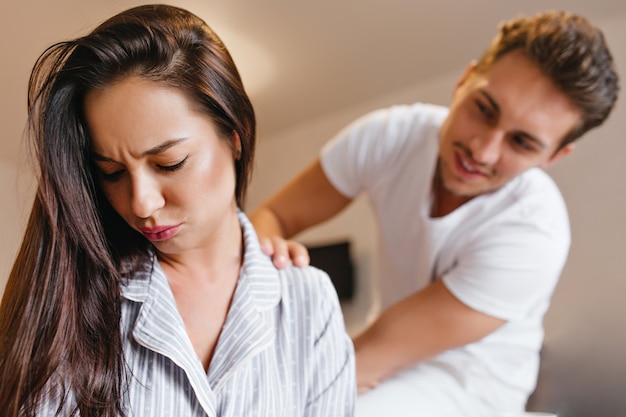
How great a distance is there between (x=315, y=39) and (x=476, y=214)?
60 centimetres

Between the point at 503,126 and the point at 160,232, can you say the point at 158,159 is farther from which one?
the point at 503,126

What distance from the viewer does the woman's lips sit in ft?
2.61

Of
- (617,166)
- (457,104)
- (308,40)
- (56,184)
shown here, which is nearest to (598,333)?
(617,166)

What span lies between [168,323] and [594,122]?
0.98 meters

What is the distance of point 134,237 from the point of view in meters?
0.88

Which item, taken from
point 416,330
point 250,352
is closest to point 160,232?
point 250,352

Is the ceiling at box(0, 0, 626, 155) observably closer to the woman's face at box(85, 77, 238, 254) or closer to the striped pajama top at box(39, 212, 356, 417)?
the woman's face at box(85, 77, 238, 254)

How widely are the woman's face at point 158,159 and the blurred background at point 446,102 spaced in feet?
1.04

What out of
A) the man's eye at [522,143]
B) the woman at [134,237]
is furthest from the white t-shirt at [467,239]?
the woman at [134,237]

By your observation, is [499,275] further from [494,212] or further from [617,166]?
[617,166]

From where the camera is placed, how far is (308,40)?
1.53m

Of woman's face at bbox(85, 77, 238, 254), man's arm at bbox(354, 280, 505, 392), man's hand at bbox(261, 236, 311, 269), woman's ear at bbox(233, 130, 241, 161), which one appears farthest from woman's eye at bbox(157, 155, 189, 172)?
man's arm at bbox(354, 280, 505, 392)

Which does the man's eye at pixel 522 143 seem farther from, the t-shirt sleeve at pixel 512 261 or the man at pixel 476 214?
the t-shirt sleeve at pixel 512 261

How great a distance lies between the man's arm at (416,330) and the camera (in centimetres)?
126
